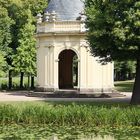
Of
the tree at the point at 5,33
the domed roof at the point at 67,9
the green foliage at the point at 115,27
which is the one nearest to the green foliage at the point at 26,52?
the tree at the point at 5,33

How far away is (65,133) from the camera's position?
23750mm

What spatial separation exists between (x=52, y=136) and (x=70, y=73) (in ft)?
100

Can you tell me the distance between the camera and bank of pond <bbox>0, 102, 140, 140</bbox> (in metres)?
24.1

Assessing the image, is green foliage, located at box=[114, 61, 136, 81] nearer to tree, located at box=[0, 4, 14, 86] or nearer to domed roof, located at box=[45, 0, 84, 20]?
tree, located at box=[0, 4, 14, 86]

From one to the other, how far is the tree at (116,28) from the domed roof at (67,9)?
44.4 feet

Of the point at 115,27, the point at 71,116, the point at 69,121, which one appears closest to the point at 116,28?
the point at 115,27

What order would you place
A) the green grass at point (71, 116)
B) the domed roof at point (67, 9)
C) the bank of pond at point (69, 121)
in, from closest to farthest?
the bank of pond at point (69, 121)
the green grass at point (71, 116)
the domed roof at point (67, 9)

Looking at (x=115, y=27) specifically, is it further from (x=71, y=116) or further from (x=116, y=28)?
(x=71, y=116)

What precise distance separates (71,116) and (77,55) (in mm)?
20341

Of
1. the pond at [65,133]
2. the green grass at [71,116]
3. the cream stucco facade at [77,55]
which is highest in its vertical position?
the cream stucco facade at [77,55]

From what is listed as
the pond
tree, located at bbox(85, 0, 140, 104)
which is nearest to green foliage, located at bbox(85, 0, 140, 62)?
tree, located at bbox(85, 0, 140, 104)

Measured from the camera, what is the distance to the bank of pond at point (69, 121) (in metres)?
24.1

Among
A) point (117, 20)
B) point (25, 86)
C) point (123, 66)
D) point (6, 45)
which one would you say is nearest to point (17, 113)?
point (117, 20)

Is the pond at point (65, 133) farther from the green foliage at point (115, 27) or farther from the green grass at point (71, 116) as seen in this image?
the green foliage at point (115, 27)
